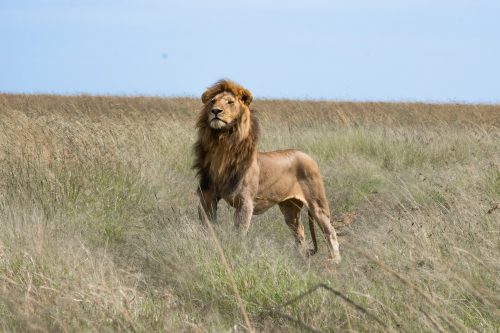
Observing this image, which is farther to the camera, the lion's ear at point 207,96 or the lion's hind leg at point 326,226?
the lion's hind leg at point 326,226

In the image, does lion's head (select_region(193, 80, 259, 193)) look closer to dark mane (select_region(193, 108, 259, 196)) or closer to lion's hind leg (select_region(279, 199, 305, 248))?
dark mane (select_region(193, 108, 259, 196))

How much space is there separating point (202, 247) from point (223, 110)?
109cm

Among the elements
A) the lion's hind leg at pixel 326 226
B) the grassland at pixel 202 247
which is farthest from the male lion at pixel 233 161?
the lion's hind leg at pixel 326 226

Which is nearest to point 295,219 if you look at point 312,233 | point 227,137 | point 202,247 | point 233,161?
point 312,233

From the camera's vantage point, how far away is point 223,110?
6.01m

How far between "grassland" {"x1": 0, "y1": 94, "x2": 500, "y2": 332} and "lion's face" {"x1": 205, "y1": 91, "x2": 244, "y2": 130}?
786 millimetres

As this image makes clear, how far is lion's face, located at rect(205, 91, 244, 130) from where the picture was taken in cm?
601

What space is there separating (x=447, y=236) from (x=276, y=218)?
10.0 feet

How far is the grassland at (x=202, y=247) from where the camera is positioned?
4.02 metres

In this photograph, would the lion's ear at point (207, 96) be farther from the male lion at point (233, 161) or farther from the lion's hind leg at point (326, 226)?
the lion's hind leg at point (326, 226)

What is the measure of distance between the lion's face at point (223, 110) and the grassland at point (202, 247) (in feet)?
2.58

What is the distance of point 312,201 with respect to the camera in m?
7.02

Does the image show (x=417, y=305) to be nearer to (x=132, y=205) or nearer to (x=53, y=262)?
(x=53, y=262)

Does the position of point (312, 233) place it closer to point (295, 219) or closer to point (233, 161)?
point (295, 219)
